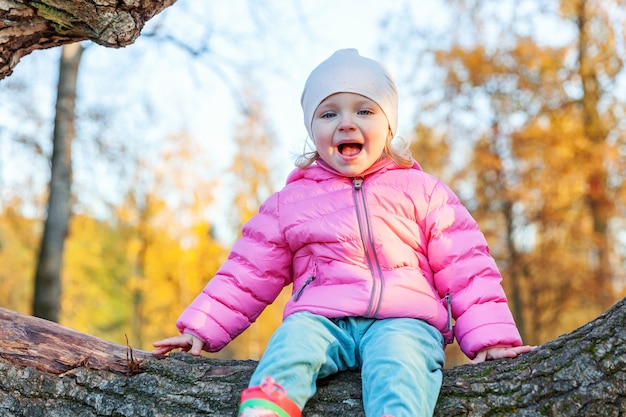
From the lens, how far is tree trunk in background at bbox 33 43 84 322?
6.52 meters

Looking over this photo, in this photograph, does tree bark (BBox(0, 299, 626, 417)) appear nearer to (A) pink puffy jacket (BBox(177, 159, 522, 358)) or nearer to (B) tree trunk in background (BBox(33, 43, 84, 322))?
(A) pink puffy jacket (BBox(177, 159, 522, 358))

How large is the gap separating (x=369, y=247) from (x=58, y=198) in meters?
5.14

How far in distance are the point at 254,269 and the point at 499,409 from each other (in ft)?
3.55

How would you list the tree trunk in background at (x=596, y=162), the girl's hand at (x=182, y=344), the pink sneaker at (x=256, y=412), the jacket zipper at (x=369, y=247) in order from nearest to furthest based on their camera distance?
the pink sneaker at (x=256, y=412) < the jacket zipper at (x=369, y=247) < the girl's hand at (x=182, y=344) < the tree trunk in background at (x=596, y=162)

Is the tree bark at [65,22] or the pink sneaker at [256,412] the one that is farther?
Answer: the tree bark at [65,22]

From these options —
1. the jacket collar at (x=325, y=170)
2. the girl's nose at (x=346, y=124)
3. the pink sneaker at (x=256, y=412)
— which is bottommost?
the pink sneaker at (x=256, y=412)

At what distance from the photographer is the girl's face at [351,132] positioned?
2539 mm

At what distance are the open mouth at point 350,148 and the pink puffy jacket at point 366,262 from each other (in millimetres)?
111

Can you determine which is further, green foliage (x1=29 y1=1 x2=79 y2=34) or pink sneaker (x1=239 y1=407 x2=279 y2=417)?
green foliage (x1=29 y1=1 x2=79 y2=34)

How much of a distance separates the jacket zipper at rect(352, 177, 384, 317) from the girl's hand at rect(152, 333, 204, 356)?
647 mm

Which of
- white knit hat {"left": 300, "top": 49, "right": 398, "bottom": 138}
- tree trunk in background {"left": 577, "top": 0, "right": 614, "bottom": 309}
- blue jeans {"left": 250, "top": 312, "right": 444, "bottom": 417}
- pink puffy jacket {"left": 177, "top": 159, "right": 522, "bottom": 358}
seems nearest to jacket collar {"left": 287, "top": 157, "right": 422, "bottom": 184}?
pink puffy jacket {"left": 177, "top": 159, "right": 522, "bottom": 358}

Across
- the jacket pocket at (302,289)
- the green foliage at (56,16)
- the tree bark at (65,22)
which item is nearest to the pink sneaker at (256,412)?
the jacket pocket at (302,289)

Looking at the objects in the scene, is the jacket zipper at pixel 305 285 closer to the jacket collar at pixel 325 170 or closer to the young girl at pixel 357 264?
the young girl at pixel 357 264

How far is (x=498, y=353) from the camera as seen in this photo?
7.25 feet
